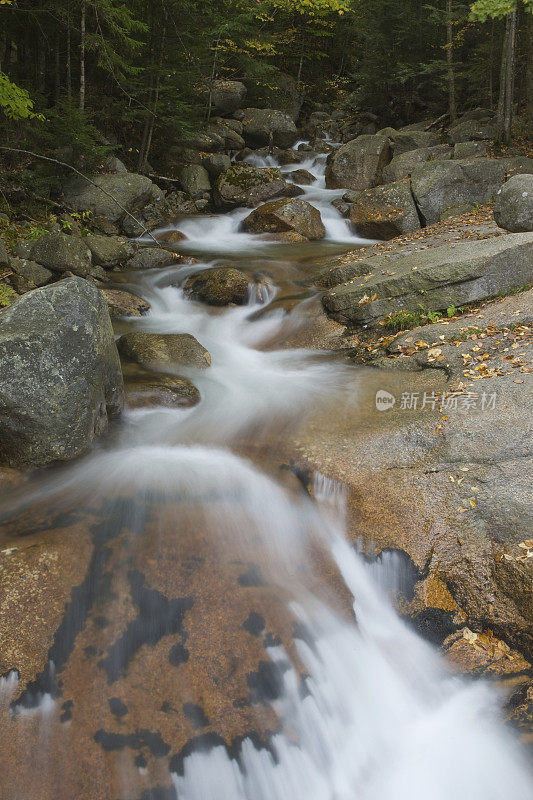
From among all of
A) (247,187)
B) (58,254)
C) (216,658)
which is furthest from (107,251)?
(216,658)

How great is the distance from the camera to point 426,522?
3.85 meters

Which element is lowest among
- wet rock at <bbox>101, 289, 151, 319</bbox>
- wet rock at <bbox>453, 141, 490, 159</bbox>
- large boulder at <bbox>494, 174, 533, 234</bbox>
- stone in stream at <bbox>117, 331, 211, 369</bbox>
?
stone in stream at <bbox>117, 331, 211, 369</bbox>

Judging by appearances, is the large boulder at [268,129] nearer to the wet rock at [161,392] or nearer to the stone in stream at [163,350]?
the stone in stream at [163,350]

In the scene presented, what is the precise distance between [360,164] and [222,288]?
10001 millimetres

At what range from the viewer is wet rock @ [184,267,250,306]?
9125mm

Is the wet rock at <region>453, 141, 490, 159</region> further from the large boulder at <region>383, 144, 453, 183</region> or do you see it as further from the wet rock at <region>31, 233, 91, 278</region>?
the wet rock at <region>31, 233, 91, 278</region>

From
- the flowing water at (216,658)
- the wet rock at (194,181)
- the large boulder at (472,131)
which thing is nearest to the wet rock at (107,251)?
the wet rock at (194,181)

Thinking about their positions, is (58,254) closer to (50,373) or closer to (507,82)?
(50,373)

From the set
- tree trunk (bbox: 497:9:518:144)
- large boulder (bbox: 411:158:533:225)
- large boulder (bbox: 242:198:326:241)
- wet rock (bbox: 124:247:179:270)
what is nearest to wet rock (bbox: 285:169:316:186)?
large boulder (bbox: 242:198:326:241)

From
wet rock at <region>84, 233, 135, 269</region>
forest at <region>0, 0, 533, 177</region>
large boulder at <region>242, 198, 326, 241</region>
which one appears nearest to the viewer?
wet rock at <region>84, 233, 135, 269</region>

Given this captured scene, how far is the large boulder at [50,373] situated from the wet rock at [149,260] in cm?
625

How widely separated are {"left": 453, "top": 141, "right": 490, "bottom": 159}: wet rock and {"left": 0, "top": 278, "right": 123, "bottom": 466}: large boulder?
13.5 m

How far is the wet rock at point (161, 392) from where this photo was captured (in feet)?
18.9

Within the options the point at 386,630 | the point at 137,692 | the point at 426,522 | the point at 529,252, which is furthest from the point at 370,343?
the point at 137,692
